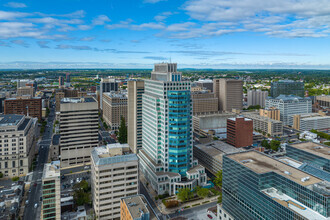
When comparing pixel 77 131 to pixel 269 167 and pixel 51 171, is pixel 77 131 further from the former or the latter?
pixel 269 167

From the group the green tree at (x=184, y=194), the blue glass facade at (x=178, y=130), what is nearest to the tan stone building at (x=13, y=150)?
the blue glass facade at (x=178, y=130)

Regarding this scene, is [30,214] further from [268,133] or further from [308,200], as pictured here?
[268,133]

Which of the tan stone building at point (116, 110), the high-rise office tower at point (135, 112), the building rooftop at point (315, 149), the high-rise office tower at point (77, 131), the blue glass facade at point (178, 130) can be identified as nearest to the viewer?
the building rooftop at point (315, 149)

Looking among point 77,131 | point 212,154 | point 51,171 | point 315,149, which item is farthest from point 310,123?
point 51,171

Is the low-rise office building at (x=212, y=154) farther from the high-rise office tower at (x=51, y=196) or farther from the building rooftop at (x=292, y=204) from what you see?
the high-rise office tower at (x=51, y=196)

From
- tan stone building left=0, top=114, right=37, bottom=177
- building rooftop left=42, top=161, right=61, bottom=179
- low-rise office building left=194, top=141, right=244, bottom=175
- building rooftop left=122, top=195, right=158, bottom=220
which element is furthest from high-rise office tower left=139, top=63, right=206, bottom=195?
tan stone building left=0, top=114, right=37, bottom=177

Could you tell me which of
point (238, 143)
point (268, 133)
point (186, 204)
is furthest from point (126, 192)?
point (268, 133)
